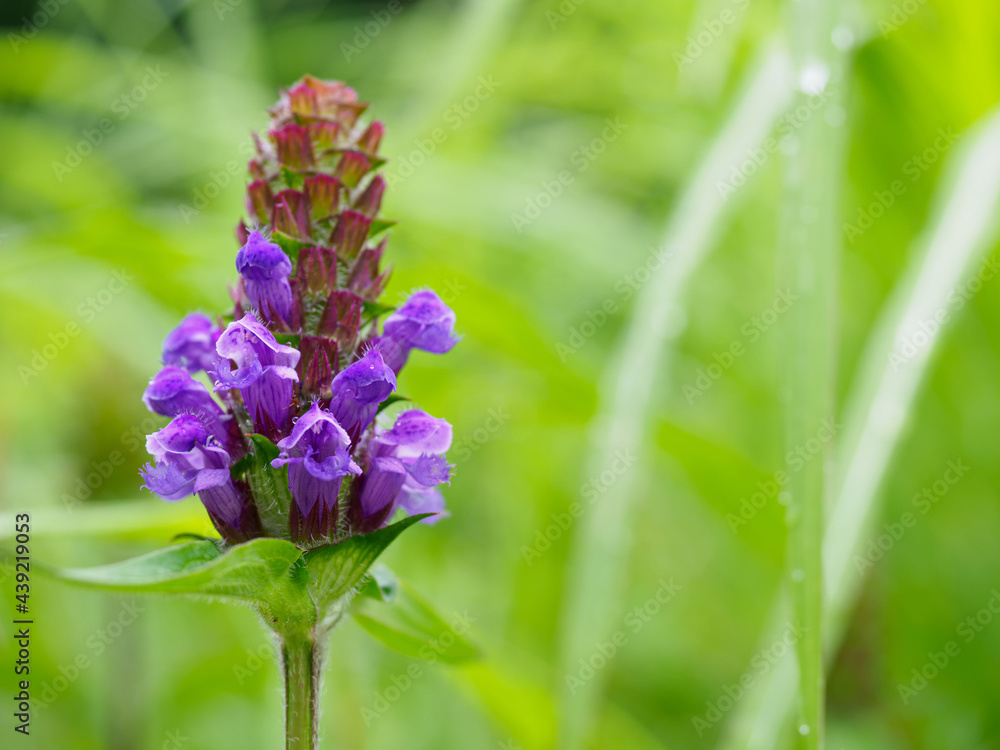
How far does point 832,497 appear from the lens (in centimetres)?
123

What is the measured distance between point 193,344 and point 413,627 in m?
0.36

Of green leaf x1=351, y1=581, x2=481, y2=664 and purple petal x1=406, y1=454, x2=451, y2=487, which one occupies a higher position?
purple petal x1=406, y1=454, x2=451, y2=487

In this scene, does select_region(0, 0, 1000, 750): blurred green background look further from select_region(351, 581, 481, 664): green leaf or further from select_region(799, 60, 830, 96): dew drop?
select_region(351, 581, 481, 664): green leaf

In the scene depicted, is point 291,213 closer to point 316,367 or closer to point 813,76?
point 316,367

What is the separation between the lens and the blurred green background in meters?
1.43

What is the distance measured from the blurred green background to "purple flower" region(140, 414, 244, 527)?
0.33 meters

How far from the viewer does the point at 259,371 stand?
2.24 feet

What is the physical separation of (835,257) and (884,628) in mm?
956

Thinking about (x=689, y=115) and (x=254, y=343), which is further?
(x=689, y=115)

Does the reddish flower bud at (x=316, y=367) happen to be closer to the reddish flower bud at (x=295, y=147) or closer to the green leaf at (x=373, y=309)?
the green leaf at (x=373, y=309)

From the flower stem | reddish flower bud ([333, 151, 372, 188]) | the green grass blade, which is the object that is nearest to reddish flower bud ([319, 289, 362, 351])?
reddish flower bud ([333, 151, 372, 188])

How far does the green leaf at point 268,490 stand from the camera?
725 mm

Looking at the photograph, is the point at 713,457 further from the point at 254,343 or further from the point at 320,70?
the point at 320,70

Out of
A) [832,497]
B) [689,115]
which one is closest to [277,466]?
[832,497]
